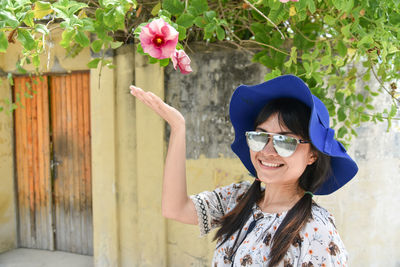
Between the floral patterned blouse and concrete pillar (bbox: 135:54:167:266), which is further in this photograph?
concrete pillar (bbox: 135:54:167:266)

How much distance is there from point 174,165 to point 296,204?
523 millimetres

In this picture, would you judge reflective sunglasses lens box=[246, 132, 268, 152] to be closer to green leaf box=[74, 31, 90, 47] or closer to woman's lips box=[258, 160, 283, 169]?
woman's lips box=[258, 160, 283, 169]

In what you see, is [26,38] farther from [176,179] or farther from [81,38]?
[176,179]

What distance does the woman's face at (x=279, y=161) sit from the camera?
56.9 inches

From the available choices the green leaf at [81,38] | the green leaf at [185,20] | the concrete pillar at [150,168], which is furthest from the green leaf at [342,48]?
the concrete pillar at [150,168]

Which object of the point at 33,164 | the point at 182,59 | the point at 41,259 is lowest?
the point at 41,259

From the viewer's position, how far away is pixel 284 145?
4.61ft

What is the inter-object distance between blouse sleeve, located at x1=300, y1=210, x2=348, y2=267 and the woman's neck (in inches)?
7.5

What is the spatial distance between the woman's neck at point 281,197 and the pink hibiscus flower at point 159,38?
70 cm

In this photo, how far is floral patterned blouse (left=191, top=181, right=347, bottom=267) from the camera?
129 cm

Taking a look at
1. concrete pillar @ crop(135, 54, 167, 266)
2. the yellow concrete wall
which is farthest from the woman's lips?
the yellow concrete wall

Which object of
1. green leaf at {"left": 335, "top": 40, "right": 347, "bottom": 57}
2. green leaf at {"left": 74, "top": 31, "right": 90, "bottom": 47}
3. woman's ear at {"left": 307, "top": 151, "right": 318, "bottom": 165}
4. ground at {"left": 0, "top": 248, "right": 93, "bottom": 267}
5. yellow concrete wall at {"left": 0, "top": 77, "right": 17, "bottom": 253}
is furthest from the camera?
yellow concrete wall at {"left": 0, "top": 77, "right": 17, "bottom": 253}

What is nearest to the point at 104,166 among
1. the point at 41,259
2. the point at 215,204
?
the point at 41,259

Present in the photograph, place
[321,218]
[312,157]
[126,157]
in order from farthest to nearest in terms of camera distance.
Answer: [126,157] → [312,157] → [321,218]
